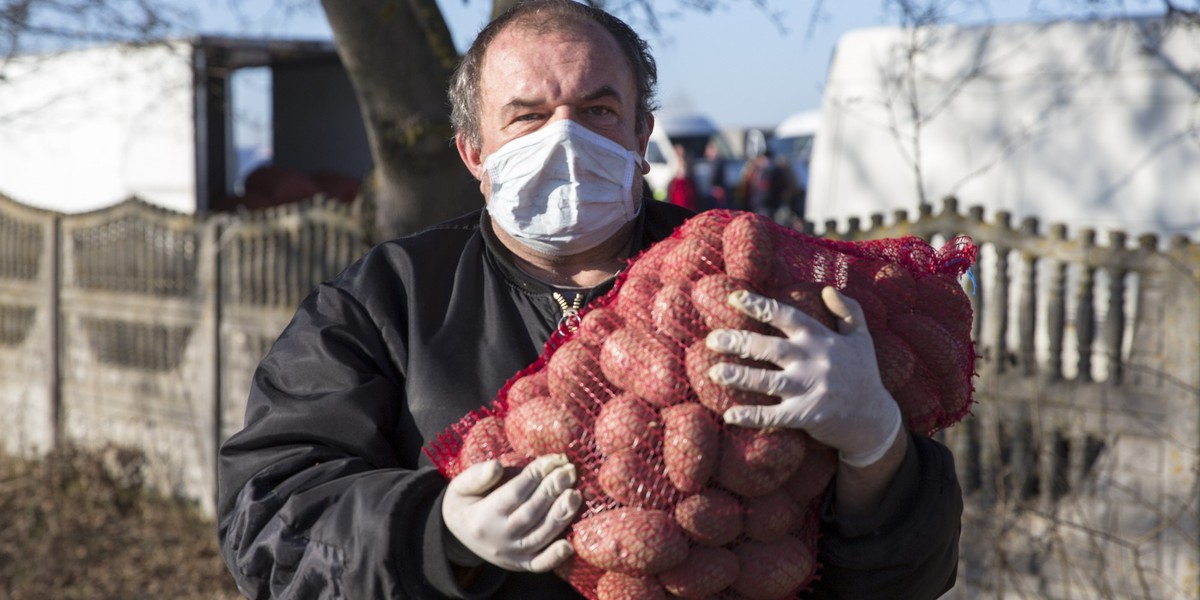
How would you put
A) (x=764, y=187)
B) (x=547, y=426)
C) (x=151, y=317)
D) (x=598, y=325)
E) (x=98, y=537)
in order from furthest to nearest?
(x=764, y=187)
(x=151, y=317)
(x=98, y=537)
(x=598, y=325)
(x=547, y=426)

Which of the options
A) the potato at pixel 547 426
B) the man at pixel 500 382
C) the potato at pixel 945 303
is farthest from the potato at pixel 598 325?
the potato at pixel 945 303

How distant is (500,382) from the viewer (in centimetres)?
209

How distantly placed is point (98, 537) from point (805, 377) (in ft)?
21.0

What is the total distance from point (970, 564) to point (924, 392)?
3.58 meters

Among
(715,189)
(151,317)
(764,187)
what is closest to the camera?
(151,317)

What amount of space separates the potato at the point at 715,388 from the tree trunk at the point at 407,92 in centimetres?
304

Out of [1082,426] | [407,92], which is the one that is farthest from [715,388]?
[1082,426]

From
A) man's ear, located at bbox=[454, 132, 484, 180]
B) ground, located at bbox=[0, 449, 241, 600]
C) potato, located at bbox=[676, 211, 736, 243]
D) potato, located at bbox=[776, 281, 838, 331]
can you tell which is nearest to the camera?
potato, located at bbox=[776, 281, 838, 331]

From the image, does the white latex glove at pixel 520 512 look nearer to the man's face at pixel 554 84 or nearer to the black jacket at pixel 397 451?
the black jacket at pixel 397 451

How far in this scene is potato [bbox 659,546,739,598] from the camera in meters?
1.75

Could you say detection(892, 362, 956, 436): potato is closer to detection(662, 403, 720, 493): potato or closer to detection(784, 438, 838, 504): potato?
detection(784, 438, 838, 504): potato

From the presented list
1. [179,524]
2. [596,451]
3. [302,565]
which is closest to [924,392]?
[596,451]

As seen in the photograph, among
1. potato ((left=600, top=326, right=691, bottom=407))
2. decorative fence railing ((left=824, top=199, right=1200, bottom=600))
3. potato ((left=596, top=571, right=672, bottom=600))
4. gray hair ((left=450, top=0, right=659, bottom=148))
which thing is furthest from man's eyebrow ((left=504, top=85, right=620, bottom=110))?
decorative fence railing ((left=824, top=199, right=1200, bottom=600))

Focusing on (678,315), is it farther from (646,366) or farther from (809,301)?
(809,301)
